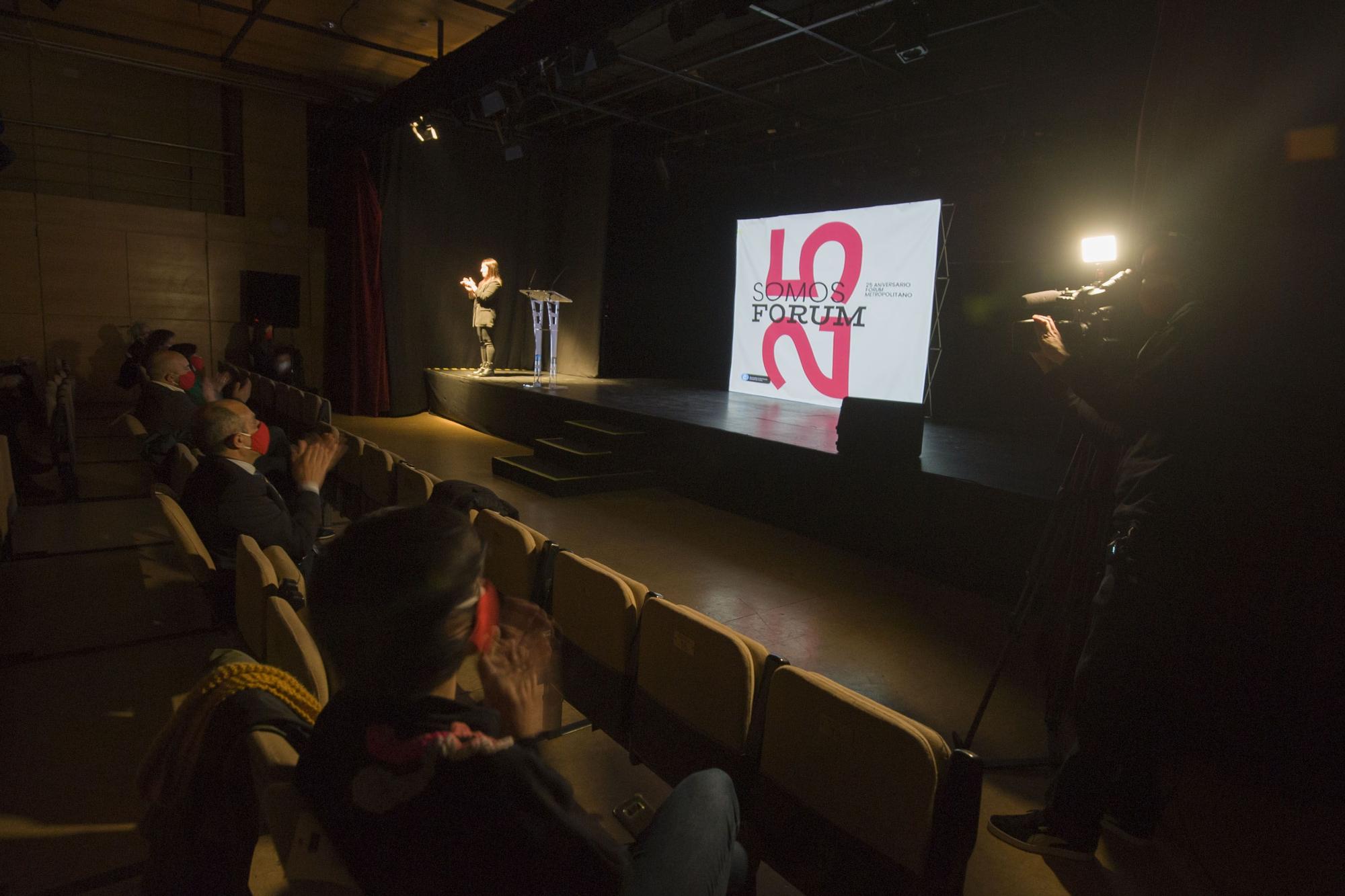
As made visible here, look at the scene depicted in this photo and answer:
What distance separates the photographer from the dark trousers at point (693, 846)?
45.2 inches

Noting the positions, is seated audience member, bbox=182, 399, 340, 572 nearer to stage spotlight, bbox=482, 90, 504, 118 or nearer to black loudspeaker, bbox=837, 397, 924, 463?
black loudspeaker, bbox=837, 397, 924, 463

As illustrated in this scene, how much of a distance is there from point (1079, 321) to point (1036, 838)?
149cm

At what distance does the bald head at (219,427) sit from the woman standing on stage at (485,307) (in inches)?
271

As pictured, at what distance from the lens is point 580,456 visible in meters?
5.80

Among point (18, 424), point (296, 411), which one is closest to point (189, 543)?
point (296, 411)

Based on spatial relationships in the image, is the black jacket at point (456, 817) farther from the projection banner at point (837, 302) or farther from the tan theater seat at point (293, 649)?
the projection banner at point (837, 302)

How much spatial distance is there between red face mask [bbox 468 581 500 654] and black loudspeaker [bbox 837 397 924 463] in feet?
11.4

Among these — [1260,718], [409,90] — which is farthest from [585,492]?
[409,90]

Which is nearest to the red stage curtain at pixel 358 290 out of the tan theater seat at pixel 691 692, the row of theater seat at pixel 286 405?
the row of theater seat at pixel 286 405

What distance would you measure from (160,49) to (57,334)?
3652 millimetres

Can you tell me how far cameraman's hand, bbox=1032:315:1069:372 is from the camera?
210 cm

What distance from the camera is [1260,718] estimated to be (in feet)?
7.30

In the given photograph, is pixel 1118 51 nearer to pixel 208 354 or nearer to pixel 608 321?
pixel 608 321

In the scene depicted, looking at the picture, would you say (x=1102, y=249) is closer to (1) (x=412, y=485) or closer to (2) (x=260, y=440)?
(1) (x=412, y=485)
